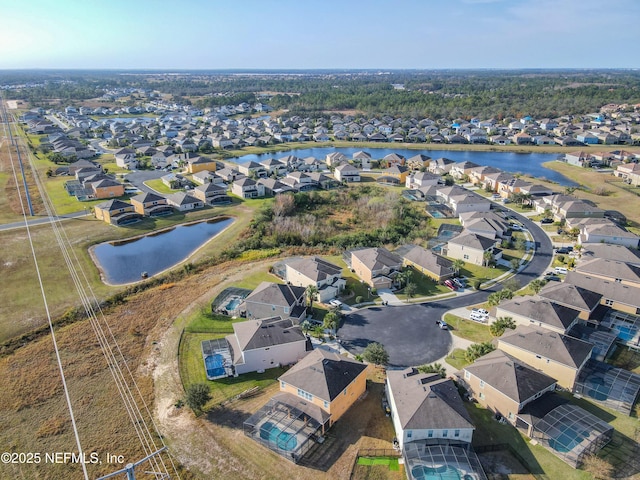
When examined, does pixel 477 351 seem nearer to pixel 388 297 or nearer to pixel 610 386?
pixel 610 386

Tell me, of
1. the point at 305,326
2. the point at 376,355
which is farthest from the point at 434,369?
the point at 305,326

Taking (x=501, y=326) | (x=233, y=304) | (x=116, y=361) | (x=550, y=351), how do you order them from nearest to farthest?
(x=550, y=351), (x=116, y=361), (x=501, y=326), (x=233, y=304)

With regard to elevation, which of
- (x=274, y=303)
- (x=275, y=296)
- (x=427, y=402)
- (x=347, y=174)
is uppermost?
(x=427, y=402)

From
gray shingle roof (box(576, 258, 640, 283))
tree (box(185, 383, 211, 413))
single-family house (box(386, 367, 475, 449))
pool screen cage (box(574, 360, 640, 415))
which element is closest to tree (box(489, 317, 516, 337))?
pool screen cage (box(574, 360, 640, 415))

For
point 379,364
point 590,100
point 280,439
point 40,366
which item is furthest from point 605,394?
point 590,100

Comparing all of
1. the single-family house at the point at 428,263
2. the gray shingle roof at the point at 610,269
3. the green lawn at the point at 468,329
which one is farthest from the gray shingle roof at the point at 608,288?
the green lawn at the point at 468,329

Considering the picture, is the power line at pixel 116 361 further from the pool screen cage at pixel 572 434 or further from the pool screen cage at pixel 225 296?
the pool screen cage at pixel 572 434
